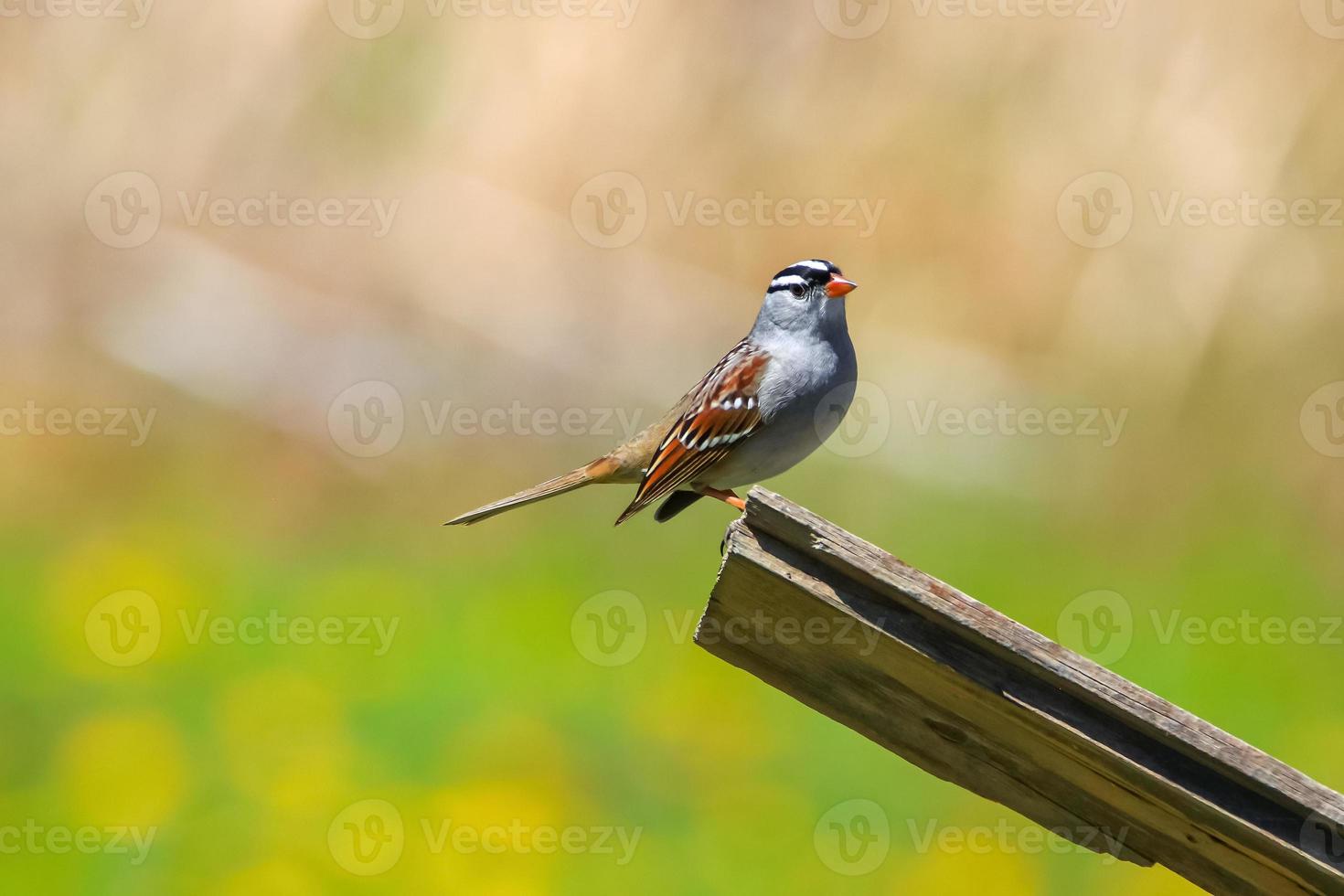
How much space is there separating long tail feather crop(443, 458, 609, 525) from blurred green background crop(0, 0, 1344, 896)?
52.0 inches

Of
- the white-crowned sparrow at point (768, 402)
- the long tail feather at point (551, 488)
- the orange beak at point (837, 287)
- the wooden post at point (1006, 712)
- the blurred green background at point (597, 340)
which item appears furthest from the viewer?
the blurred green background at point (597, 340)

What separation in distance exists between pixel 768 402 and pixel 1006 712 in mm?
2301

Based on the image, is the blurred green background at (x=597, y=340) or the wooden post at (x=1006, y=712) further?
the blurred green background at (x=597, y=340)

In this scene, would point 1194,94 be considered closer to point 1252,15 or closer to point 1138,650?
point 1252,15

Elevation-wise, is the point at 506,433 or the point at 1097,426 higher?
the point at 1097,426

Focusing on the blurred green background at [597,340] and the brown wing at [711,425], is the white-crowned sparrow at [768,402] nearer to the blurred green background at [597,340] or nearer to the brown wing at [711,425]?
the brown wing at [711,425]

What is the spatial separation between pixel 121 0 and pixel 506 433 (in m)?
3.64

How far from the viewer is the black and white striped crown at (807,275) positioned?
526 cm

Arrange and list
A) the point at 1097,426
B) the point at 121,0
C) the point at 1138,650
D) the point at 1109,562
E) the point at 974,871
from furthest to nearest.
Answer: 1. the point at 121,0
2. the point at 1097,426
3. the point at 1109,562
4. the point at 1138,650
5. the point at 974,871

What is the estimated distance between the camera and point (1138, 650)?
7031 millimetres

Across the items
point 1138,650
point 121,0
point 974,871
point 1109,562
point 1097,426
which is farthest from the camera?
point 121,0

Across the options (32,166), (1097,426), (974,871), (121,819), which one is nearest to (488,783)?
(121,819)

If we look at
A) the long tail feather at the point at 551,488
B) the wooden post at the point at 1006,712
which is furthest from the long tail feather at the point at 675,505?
the wooden post at the point at 1006,712

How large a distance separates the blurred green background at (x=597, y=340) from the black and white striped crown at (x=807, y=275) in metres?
2.19
